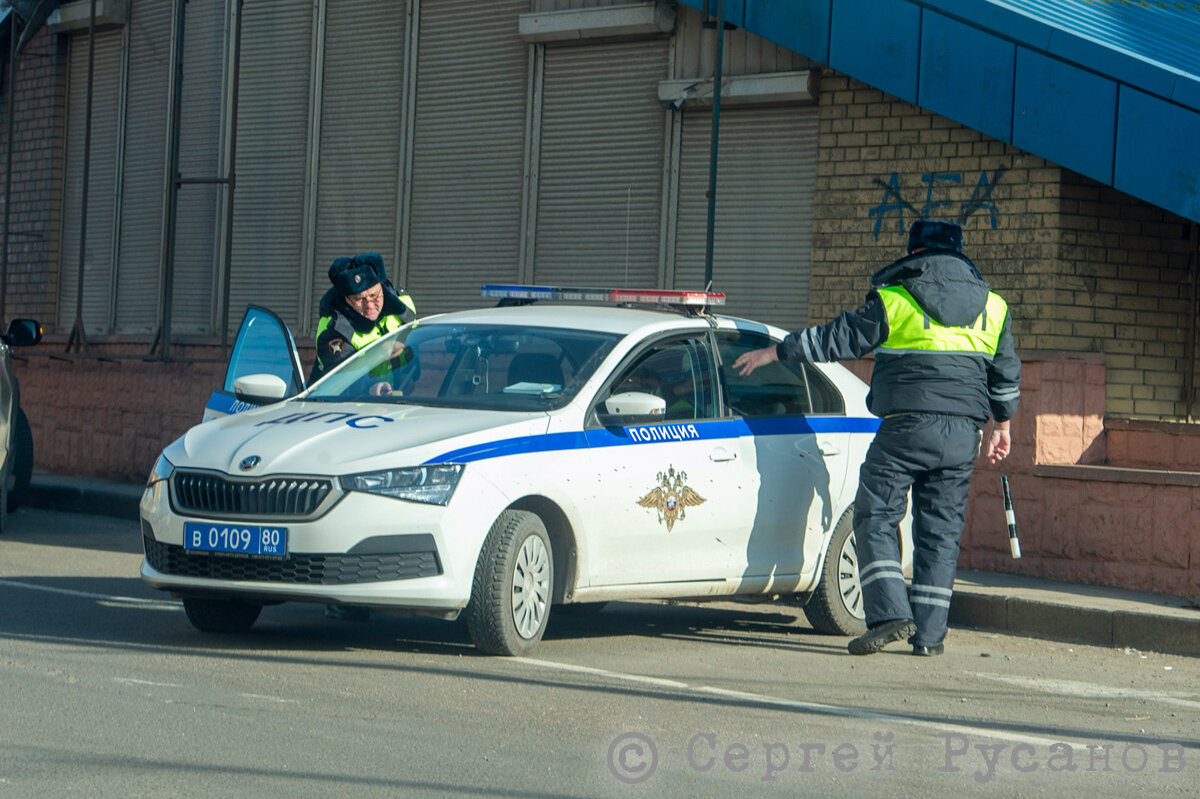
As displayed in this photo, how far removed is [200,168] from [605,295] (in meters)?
10.4

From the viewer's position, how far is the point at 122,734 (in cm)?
545

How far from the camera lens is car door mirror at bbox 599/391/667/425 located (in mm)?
7492

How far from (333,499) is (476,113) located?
30.6ft

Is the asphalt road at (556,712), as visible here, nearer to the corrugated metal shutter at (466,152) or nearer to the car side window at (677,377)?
the car side window at (677,377)

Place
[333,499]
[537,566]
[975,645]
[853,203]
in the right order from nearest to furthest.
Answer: [333,499] → [537,566] → [975,645] → [853,203]

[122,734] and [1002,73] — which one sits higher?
[1002,73]

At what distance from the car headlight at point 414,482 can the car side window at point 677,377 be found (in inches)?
45.5

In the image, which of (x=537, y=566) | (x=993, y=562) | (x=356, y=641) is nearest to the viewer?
(x=537, y=566)

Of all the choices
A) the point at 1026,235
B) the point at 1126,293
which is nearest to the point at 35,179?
the point at 1026,235

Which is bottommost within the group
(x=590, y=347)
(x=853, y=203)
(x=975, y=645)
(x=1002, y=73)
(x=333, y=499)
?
(x=975, y=645)

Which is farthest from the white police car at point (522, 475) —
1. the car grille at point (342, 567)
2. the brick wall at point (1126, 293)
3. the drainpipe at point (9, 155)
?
the drainpipe at point (9, 155)

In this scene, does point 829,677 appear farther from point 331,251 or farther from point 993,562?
point 331,251

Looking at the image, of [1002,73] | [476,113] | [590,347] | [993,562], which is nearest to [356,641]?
[590,347]

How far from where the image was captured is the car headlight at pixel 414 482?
22.4 feet
